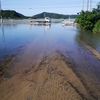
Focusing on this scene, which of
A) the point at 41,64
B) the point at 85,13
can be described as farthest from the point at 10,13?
the point at 41,64

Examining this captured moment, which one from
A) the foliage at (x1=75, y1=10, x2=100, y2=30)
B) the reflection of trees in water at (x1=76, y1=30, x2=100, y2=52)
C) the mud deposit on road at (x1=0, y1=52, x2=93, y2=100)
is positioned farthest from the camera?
the foliage at (x1=75, y1=10, x2=100, y2=30)

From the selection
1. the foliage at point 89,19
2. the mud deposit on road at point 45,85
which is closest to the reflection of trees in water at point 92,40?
the mud deposit on road at point 45,85

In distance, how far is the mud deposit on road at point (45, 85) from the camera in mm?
8602

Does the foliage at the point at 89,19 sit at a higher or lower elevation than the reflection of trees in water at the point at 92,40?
higher

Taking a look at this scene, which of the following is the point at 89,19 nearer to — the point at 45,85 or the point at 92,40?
the point at 92,40

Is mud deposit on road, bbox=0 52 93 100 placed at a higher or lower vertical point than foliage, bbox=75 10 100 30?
lower

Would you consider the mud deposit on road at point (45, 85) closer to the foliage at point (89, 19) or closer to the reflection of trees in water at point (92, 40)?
the reflection of trees in water at point (92, 40)

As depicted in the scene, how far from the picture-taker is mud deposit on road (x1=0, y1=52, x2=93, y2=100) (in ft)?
28.2

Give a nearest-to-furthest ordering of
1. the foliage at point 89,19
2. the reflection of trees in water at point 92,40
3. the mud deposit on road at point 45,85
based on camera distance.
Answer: the mud deposit on road at point 45,85, the reflection of trees in water at point 92,40, the foliage at point 89,19

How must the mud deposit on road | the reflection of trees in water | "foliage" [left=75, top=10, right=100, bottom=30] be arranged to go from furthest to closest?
"foliage" [left=75, top=10, right=100, bottom=30]
the reflection of trees in water
the mud deposit on road

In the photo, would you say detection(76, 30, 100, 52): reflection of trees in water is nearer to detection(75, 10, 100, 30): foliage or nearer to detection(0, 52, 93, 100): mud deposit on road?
detection(0, 52, 93, 100): mud deposit on road

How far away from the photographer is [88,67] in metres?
13.8

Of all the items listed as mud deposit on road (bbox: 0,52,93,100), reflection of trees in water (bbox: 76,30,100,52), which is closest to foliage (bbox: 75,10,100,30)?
reflection of trees in water (bbox: 76,30,100,52)

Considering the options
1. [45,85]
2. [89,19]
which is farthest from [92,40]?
[45,85]
